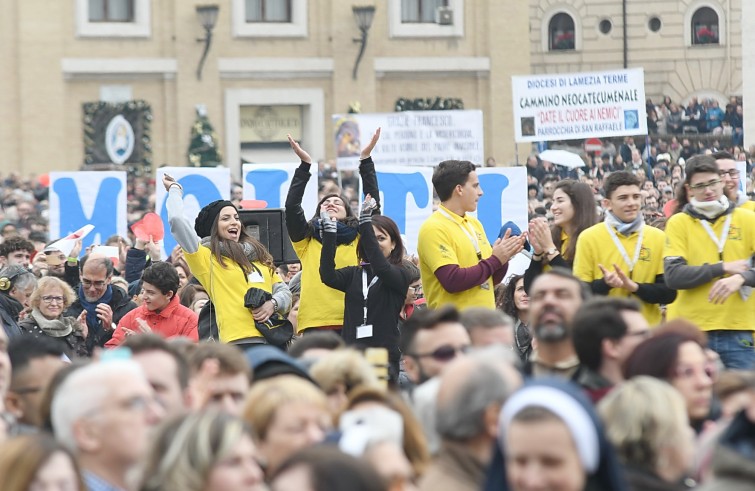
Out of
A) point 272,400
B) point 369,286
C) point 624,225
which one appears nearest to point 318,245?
point 369,286

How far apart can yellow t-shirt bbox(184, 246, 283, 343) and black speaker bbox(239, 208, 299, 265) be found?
6.75 feet

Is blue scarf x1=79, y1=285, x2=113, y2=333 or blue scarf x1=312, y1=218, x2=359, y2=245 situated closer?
blue scarf x1=312, y1=218, x2=359, y2=245

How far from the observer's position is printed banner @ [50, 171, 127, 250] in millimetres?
19328

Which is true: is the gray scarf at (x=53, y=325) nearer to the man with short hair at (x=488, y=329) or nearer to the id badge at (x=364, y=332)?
the id badge at (x=364, y=332)

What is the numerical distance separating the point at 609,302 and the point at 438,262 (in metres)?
3.27

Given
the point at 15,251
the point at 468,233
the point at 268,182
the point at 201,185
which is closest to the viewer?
the point at 468,233

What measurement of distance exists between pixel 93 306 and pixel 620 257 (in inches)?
177

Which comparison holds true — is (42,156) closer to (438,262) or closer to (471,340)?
(438,262)

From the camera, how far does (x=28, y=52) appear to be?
127 feet

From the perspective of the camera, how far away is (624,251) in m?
10.8

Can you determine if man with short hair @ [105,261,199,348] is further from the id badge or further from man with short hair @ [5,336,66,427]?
man with short hair @ [5,336,66,427]

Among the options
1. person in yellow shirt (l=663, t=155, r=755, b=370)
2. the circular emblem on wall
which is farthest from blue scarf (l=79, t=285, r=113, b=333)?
the circular emblem on wall

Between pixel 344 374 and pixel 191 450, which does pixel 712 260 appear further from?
pixel 191 450

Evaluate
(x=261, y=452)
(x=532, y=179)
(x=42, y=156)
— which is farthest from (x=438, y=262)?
(x=42, y=156)
